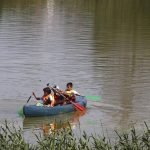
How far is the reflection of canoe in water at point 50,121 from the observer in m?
17.1

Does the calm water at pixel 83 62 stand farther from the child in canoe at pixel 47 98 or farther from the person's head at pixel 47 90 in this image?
the person's head at pixel 47 90

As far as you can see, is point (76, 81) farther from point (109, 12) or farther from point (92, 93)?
point (109, 12)

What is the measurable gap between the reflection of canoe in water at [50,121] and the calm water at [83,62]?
1.1 inches

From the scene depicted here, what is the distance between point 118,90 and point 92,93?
118 cm

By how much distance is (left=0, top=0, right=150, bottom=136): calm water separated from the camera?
18703 millimetres

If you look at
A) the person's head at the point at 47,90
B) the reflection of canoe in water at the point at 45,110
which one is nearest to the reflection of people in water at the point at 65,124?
the reflection of canoe in water at the point at 45,110

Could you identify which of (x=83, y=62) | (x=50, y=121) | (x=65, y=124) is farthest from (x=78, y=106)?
(x=83, y=62)

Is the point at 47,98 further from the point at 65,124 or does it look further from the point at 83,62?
the point at 83,62

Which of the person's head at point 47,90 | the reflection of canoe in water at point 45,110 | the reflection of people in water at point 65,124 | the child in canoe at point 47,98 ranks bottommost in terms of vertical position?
the reflection of people in water at point 65,124

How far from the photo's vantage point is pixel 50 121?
17766 mm

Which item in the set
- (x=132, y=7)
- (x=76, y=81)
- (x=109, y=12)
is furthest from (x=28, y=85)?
(x=132, y=7)

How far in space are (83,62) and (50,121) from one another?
443 inches

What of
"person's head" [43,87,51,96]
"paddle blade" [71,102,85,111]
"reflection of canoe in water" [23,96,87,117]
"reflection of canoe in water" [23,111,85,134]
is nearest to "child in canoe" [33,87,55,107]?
"person's head" [43,87,51,96]

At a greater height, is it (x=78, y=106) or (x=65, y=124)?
(x=78, y=106)
